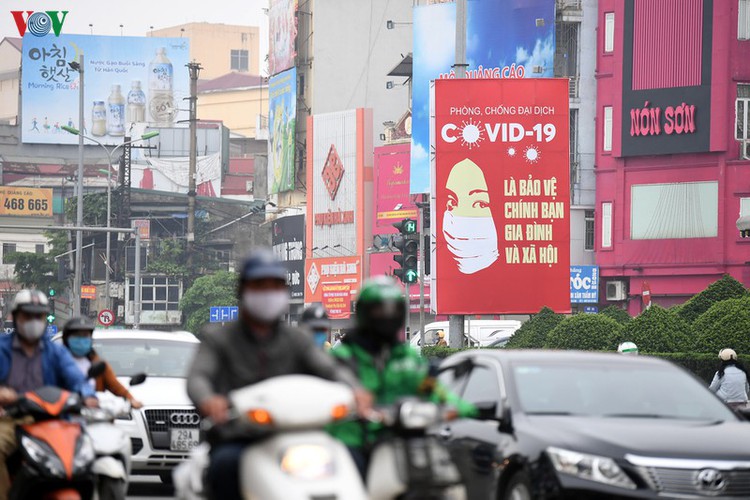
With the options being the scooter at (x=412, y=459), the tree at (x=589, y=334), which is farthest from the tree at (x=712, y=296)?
the scooter at (x=412, y=459)

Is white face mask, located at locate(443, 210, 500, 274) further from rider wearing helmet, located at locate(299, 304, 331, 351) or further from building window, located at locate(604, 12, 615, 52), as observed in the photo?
building window, located at locate(604, 12, 615, 52)

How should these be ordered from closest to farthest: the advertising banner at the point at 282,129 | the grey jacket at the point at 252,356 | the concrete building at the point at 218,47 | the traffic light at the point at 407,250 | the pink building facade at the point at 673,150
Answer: the grey jacket at the point at 252,356 → the traffic light at the point at 407,250 → the pink building facade at the point at 673,150 → the advertising banner at the point at 282,129 → the concrete building at the point at 218,47

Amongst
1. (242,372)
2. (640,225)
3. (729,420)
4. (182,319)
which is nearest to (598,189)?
(640,225)

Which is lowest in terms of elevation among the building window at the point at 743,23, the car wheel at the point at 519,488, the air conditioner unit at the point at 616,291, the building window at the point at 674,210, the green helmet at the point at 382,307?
the air conditioner unit at the point at 616,291

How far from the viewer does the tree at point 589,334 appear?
1332 inches

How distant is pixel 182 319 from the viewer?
104m

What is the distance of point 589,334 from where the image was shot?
112 ft

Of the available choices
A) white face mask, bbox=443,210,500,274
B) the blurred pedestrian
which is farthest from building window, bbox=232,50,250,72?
the blurred pedestrian

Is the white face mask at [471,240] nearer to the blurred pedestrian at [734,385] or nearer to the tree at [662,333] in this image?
the tree at [662,333]

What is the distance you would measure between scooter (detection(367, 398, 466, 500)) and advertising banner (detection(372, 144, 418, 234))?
2927 inches

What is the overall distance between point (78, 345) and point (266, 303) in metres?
5.47

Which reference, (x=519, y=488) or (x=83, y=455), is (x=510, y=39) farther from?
(x=83, y=455)

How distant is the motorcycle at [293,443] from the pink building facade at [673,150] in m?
53.0

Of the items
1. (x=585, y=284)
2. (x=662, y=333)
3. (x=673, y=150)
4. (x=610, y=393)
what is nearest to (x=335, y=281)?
(x=585, y=284)
